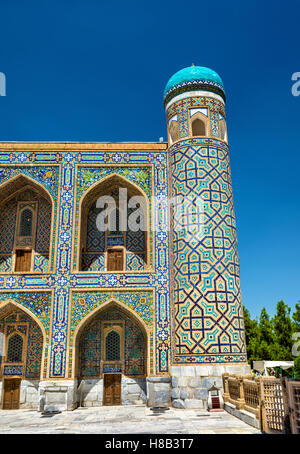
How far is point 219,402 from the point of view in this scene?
356 inches

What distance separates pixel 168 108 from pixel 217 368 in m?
7.28

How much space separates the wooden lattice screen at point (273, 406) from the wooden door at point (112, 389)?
203 inches

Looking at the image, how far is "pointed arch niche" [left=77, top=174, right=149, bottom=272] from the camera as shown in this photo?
11547mm

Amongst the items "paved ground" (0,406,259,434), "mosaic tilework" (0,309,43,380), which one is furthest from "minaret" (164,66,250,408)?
"mosaic tilework" (0,309,43,380)

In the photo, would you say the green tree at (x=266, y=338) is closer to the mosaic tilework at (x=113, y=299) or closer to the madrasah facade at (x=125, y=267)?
the madrasah facade at (x=125, y=267)

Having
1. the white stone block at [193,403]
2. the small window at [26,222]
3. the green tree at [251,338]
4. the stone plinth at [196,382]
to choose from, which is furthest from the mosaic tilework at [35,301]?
the green tree at [251,338]

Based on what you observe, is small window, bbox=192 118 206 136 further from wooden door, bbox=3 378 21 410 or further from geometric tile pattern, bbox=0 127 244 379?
wooden door, bbox=3 378 21 410

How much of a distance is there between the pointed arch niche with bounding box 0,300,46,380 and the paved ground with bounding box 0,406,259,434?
1.18m

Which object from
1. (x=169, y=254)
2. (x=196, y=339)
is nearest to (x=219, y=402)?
(x=196, y=339)

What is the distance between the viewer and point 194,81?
11781 mm

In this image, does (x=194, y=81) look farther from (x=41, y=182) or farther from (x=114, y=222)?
(x=41, y=182)
